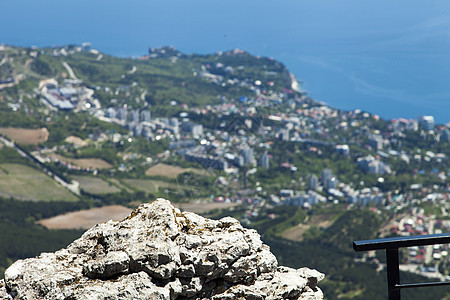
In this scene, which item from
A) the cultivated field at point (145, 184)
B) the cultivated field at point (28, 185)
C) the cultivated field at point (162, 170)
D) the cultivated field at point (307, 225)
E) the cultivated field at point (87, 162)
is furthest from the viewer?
the cultivated field at point (87, 162)

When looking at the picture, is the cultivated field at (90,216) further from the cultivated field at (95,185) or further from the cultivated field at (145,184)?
the cultivated field at (95,185)

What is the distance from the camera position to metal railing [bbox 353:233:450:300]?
233cm

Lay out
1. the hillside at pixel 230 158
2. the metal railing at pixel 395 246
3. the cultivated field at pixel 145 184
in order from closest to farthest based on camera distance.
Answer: the metal railing at pixel 395 246
the hillside at pixel 230 158
the cultivated field at pixel 145 184

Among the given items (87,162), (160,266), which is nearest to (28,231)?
(87,162)

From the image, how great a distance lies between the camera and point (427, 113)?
6988 cm

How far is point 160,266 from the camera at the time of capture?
2.53 m

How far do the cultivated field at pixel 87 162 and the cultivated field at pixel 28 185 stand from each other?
3058 mm

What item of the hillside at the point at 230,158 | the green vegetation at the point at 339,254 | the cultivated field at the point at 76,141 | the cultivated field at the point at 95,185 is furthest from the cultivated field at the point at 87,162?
the green vegetation at the point at 339,254

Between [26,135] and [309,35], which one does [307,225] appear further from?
[309,35]

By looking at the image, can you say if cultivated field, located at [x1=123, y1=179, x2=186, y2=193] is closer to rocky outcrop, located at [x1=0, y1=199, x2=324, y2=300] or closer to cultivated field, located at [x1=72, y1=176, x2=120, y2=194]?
cultivated field, located at [x1=72, y1=176, x2=120, y2=194]

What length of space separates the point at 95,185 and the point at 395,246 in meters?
46.8

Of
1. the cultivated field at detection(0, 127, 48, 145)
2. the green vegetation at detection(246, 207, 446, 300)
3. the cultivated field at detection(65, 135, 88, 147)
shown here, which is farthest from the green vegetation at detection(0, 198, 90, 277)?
the cultivated field at detection(0, 127, 48, 145)

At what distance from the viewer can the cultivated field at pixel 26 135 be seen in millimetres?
55438

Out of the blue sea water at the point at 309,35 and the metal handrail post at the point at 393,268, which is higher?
the blue sea water at the point at 309,35
